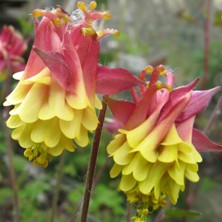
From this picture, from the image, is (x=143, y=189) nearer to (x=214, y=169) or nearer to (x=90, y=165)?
(x=90, y=165)

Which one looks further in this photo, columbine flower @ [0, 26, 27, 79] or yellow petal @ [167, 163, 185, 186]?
columbine flower @ [0, 26, 27, 79]

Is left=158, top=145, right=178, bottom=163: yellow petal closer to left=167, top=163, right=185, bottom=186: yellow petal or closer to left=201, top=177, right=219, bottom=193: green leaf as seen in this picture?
left=167, top=163, right=185, bottom=186: yellow petal

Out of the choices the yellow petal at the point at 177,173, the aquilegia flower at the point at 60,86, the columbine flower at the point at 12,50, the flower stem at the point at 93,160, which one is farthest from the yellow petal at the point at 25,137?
the columbine flower at the point at 12,50

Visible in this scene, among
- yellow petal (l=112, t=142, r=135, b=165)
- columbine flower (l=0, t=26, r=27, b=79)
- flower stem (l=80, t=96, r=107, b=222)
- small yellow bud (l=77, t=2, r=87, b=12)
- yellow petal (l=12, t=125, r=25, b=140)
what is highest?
small yellow bud (l=77, t=2, r=87, b=12)

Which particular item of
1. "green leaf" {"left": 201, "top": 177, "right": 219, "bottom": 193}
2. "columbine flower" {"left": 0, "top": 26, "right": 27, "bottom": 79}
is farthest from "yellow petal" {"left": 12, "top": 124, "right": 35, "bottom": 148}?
"green leaf" {"left": 201, "top": 177, "right": 219, "bottom": 193}

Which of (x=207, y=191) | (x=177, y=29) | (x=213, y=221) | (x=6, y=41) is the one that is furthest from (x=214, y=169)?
(x=177, y=29)

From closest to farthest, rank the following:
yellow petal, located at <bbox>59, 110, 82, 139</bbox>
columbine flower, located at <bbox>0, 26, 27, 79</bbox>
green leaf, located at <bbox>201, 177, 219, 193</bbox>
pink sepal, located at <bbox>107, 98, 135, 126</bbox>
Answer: yellow petal, located at <bbox>59, 110, 82, 139</bbox> → pink sepal, located at <bbox>107, 98, 135, 126</bbox> → columbine flower, located at <bbox>0, 26, 27, 79</bbox> → green leaf, located at <bbox>201, 177, 219, 193</bbox>

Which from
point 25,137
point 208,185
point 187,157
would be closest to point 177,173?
point 187,157
